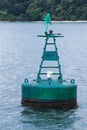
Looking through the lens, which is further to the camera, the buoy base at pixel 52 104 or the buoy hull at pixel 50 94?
the buoy base at pixel 52 104

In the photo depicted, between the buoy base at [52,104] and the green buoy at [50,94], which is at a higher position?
the green buoy at [50,94]

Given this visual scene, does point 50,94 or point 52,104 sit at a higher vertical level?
point 50,94

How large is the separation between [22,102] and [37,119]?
4.75 m

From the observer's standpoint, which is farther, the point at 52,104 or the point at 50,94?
the point at 52,104

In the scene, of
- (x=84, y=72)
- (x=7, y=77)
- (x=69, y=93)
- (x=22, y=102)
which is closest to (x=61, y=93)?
(x=69, y=93)

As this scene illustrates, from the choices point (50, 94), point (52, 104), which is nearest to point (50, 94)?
point (50, 94)

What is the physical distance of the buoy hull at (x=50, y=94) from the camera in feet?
162

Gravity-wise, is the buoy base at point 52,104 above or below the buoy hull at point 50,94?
below

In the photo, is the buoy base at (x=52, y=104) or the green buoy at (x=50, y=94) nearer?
the green buoy at (x=50, y=94)

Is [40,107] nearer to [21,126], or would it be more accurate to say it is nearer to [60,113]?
[60,113]

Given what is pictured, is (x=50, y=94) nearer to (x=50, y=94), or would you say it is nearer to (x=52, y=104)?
(x=50, y=94)

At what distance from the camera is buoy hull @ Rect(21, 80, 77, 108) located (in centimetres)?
4925

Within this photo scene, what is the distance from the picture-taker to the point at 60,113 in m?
49.1

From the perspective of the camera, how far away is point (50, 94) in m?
49.3
